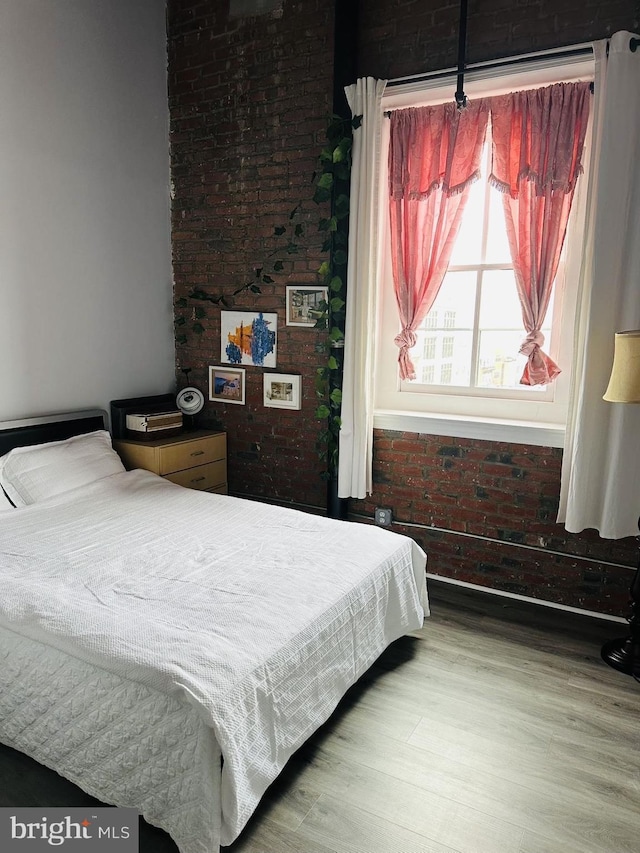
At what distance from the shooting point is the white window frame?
3.11 meters

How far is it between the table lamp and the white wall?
2.95m

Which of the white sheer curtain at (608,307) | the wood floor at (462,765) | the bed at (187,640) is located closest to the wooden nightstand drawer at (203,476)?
the bed at (187,640)

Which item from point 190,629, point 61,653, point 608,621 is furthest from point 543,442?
point 61,653

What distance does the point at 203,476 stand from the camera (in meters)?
4.04

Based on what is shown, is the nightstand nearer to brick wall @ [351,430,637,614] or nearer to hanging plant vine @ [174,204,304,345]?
hanging plant vine @ [174,204,304,345]

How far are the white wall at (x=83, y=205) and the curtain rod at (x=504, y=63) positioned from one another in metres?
1.72

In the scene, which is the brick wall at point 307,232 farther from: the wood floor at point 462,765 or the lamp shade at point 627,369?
the lamp shade at point 627,369

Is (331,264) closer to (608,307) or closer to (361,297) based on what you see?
(361,297)

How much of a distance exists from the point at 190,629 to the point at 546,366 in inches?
90.6

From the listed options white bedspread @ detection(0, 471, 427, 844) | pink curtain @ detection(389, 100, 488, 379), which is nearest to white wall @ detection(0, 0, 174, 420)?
white bedspread @ detection(0, 471, 427, 844)

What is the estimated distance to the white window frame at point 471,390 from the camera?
3105mm

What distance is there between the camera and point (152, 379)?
4266mm

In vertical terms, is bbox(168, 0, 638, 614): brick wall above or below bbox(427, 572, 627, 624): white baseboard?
above

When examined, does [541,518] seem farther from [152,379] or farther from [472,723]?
[152,379]
